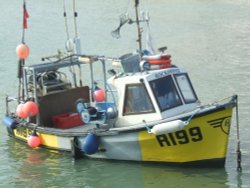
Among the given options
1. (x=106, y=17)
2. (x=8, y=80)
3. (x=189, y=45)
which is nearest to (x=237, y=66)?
(x=189, y=45)

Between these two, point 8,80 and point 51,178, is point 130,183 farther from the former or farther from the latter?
point 8,80

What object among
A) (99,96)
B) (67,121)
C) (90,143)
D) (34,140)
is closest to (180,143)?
(90,143)

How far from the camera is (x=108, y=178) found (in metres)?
16.6

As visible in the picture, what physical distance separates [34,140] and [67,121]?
3.65ft

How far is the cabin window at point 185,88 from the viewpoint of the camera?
1667 centimetres

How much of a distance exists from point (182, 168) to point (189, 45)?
2135 centimetres

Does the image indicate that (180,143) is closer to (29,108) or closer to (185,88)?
(185,88)

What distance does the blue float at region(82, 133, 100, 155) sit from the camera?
54.6 feet

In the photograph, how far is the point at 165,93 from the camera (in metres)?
16.4

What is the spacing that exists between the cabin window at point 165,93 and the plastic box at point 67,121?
324 centimetres

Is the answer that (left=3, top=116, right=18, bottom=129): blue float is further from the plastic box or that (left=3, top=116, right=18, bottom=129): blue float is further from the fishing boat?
the plastic box

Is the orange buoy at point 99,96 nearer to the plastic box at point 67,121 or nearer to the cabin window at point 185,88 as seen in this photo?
the plastic box at point 67,121

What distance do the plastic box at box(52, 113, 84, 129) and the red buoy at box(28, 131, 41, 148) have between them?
751mm

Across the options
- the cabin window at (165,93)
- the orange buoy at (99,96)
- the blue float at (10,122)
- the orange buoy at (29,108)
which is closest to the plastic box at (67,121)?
the orange buoy at (99,96)
